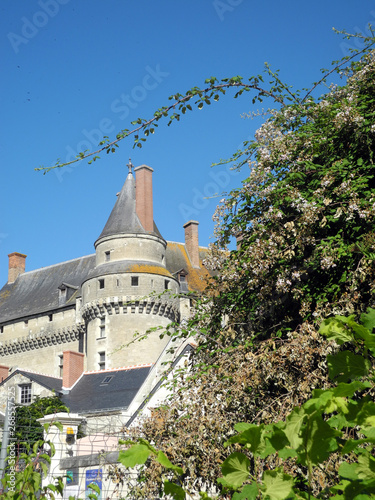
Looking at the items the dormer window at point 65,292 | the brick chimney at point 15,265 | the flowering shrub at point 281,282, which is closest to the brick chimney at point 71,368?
the dormer window at point 65,292

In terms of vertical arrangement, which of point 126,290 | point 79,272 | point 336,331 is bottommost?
point 336,331

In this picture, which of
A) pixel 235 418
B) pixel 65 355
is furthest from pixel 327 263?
pixel 65 355

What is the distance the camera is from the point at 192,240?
4512 centimetres

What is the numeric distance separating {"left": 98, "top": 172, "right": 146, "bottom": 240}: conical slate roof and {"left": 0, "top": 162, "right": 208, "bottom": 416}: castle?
7 cm

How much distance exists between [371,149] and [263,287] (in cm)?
152

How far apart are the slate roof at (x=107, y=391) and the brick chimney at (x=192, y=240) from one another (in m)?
15.9

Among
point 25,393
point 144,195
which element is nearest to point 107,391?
point 25,393

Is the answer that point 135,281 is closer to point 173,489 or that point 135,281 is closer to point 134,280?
point 134,280

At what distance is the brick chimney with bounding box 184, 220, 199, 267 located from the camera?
44.6 metres

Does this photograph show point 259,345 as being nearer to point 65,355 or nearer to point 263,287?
point 263,287

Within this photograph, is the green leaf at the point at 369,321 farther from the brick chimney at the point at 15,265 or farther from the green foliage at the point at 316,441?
the brick chimney at the point at 15,265

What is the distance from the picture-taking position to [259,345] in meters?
4.82

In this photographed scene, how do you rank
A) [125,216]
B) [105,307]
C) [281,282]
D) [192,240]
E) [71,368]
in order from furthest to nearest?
[192,240] < [125,216] < [105,307] < [71,368] < [281,282]

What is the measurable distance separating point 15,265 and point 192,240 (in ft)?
56.0
